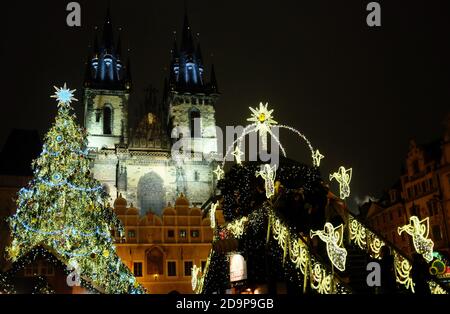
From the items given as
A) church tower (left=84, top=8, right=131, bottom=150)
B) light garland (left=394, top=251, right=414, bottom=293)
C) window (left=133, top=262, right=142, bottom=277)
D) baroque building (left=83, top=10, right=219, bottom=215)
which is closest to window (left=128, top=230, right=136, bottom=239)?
window (left=133, top=262, right=142, bottom=277)

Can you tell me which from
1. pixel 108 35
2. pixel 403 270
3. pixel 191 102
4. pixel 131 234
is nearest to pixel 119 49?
pixel 108 35

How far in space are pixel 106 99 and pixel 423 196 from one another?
3284cm

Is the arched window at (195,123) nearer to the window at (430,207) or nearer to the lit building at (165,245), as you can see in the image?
the lit building at (165,245)

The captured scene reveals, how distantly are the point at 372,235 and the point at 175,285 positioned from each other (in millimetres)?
19670

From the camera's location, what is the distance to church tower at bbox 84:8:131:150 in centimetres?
5194

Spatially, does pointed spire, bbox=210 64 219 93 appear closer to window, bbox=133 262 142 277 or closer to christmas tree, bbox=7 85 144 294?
window, bbox=133 262 142 277

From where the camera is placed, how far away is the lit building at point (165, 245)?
99.8ft

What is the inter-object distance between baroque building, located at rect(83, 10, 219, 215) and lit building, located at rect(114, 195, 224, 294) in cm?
1605

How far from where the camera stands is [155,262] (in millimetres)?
31016

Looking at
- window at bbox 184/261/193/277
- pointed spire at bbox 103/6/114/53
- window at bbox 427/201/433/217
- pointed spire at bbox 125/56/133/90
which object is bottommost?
window at bbox 184/261/193/277

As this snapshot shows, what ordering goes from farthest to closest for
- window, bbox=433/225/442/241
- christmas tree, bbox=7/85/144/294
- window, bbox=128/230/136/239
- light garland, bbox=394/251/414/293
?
window, bbox=433/225/442/241
window, bbox=128/230/136/239
christmas tree, bbox=7/85/144/294
light garland, bbox=394/251/414/293

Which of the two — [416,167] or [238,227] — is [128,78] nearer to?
[416,167]

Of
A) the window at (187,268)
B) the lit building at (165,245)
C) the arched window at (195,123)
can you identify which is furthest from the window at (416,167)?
the arched window at (195,123)
